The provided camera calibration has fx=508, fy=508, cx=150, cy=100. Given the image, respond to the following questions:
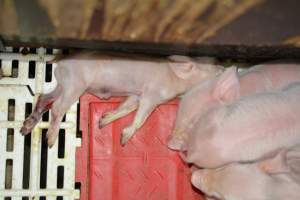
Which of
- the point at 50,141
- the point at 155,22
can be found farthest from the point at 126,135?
the point at 155,22

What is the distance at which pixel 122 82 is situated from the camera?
82.1 inches

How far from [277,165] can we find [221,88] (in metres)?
0.37

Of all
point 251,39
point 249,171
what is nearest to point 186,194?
point 249,171

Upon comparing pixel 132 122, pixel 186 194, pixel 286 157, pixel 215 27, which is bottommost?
pixel 186 194

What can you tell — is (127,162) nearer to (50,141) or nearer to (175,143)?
(175,143)

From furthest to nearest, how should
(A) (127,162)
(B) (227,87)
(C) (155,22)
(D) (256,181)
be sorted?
(A) (127,162) < (B) (227,87) < (D) (256,181) < (C) (155,22)

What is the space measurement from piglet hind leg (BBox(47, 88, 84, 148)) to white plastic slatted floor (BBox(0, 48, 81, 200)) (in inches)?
2.4

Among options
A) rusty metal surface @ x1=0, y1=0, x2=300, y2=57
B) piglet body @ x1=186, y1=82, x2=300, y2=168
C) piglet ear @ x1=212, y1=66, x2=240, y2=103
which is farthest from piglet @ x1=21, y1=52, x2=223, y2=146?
rusty metal surface @ x1=0, y1=0, x2=300, y2=57

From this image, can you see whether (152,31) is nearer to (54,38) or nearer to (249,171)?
(54,38)

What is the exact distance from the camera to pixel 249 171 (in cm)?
187

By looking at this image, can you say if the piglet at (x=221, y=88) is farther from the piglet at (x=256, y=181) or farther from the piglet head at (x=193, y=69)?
the piglet at (x=256, y=181)

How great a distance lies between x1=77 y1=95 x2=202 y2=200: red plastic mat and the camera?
2.11 metres

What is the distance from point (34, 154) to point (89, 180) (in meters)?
0.26

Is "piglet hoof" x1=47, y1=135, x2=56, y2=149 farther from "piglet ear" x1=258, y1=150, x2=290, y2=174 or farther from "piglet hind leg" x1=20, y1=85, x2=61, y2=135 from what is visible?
"piglet ear" x1=258, y1=150, x2=290, y2=174
